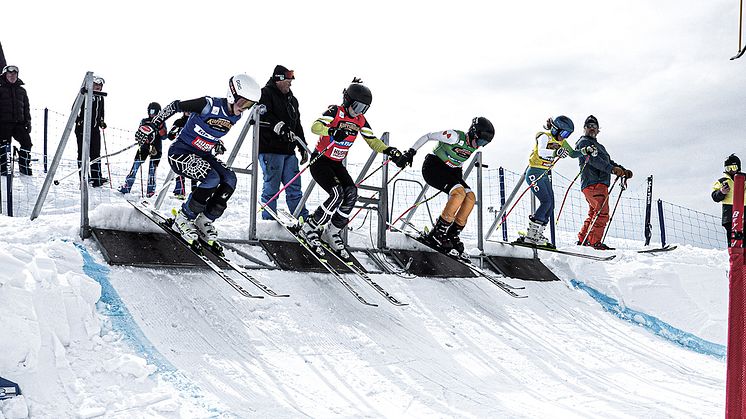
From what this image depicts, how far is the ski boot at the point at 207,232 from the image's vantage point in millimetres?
5676

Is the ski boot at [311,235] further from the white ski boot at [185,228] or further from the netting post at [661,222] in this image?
the netting post at [661,222]

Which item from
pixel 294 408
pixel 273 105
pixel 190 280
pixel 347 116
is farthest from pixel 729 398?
pixel 273 105

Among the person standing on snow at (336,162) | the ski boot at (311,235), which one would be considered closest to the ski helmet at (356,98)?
the person standing on snow at (336,162)

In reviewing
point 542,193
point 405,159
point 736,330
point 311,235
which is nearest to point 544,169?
point 542,193

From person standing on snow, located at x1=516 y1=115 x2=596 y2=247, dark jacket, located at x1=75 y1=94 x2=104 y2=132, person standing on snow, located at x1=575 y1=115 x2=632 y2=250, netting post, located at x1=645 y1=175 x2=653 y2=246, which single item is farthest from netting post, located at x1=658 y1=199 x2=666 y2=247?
dark jacket, located at x1=75 y1=94 x2=104 y2=132

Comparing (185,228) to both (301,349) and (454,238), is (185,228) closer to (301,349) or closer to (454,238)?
(301,349)

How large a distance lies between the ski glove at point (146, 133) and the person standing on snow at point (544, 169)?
→ 5.17 metres

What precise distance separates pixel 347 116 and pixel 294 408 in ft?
11.5

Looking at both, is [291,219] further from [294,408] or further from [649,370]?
[649,370]

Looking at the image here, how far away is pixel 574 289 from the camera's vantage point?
8766 millimetres

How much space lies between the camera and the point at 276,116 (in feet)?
23.8

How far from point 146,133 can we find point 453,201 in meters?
3.58

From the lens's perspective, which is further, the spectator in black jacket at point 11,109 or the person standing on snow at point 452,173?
the spectator in black jacket at point 11,109

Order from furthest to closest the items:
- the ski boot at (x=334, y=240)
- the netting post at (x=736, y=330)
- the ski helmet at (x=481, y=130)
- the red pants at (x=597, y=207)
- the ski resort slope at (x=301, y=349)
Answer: the red pants at (x=597, y=207)
the ski helmet at (x=481, y=130)
the ski boot at (x=334, y=240)
the ski resort slope at (x=301, y=349)
the netting post at (x=736, y=330)
